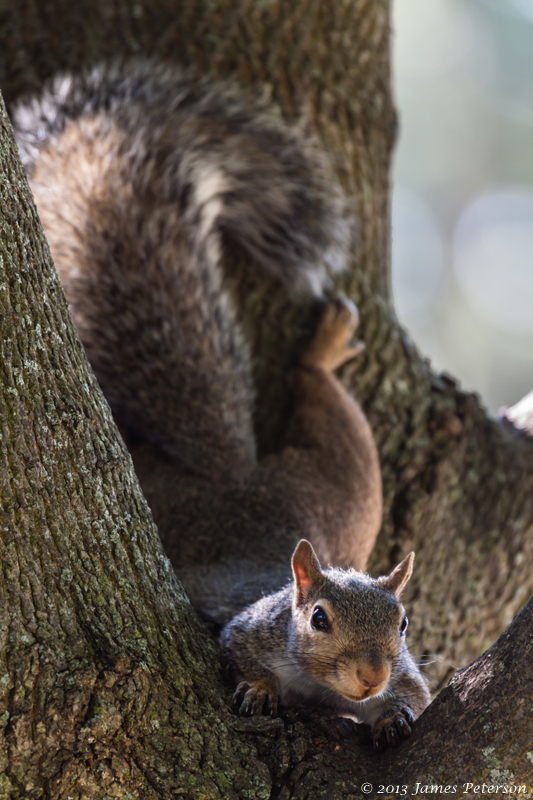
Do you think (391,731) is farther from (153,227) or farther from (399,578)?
(153,227)

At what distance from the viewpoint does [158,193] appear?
2.42 meters

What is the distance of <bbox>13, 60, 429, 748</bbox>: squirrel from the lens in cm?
219

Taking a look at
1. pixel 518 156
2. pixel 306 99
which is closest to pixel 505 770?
pixel 306 99

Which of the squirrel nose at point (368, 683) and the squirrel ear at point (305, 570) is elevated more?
the squirrel ear at point (305, 570)

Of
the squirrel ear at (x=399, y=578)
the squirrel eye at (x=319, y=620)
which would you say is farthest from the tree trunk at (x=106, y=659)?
the squirrel ear at (x=399, y=578)

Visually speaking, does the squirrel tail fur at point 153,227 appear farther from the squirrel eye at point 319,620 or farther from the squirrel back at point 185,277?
the squirrel eye at point 319,620

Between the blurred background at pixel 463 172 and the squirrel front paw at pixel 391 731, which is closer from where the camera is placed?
the squirrel front paw at pixel 391 731

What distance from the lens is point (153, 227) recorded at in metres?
2.40

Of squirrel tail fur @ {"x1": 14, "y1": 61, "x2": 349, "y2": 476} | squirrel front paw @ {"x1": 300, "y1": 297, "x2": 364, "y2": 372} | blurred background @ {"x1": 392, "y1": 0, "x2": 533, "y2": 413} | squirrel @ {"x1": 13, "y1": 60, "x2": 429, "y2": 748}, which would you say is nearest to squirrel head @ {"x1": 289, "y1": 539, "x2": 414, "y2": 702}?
squirrel @ {"x1": 13, "y1": 60, "x2": 429, "y2": 748}

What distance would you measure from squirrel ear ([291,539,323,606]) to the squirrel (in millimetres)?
407

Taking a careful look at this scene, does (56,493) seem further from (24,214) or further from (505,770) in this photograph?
(505,770)

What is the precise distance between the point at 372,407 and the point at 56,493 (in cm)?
151

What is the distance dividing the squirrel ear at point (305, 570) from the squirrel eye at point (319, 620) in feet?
0.18

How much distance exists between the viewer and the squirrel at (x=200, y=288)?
219 centimetres
